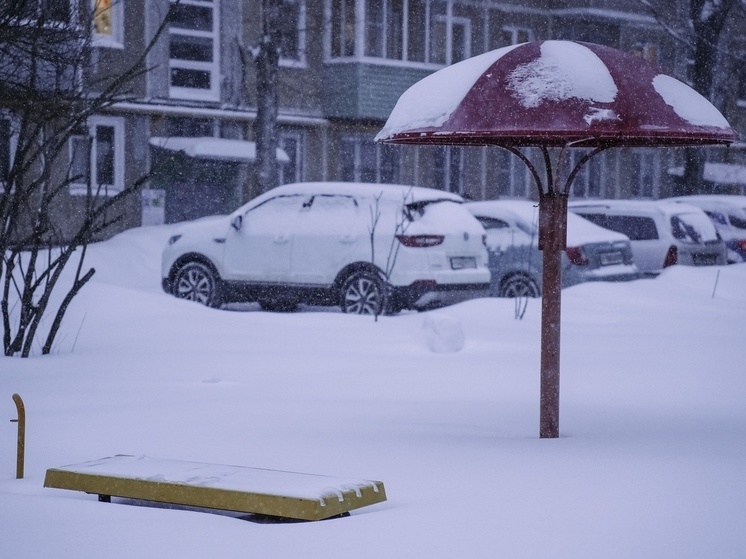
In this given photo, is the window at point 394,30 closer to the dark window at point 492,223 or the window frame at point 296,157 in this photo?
the window frame at point 296,157

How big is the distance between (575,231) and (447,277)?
2350mm

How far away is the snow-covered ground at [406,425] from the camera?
15.8 ft

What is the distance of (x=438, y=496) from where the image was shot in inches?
219

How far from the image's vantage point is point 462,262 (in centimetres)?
1523

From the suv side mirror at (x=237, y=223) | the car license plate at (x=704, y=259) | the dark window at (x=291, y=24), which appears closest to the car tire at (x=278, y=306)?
the suv side mirror at (x=237, y=223)

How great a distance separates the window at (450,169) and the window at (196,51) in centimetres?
776

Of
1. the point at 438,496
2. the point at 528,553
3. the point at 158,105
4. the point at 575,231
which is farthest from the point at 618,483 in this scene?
the point at 158,105

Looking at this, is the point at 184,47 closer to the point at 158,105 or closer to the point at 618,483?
the point at 158,105

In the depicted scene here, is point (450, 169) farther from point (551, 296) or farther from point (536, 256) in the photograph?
point (551, 296)

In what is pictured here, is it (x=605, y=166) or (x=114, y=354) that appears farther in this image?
(x=605, y=166)

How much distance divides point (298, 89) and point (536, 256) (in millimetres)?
14795

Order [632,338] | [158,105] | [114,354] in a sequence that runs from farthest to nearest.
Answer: [158,105]
[632,338]
[114,354]

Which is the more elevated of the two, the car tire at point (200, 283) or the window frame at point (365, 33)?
the window frame at point (365, 33)

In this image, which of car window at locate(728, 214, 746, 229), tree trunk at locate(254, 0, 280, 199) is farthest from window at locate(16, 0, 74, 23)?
car window at locate(728, 214, 746, 229)
